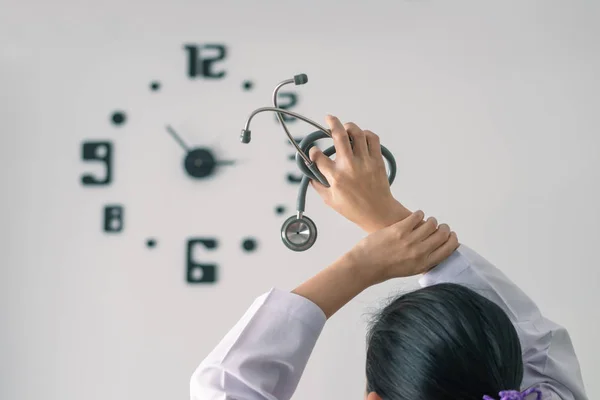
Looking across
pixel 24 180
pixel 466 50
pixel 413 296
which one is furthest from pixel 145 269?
pixel 413 296

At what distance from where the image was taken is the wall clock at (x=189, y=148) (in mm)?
1629

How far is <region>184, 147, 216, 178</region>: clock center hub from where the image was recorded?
163 cm

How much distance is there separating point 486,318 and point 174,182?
1.18 m

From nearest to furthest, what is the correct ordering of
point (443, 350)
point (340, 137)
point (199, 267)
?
point (443, 350) < point (340, 137) < point (199, 267)

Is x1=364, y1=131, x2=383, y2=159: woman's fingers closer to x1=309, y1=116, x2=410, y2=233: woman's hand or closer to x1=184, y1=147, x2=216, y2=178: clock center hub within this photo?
x1=309, y1=116, x2=410, y2=233: woman's hand

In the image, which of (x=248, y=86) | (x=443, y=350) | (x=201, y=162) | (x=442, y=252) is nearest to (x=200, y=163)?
(x=201, y=162)

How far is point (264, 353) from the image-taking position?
0.59 m

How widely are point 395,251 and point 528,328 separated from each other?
181 mm

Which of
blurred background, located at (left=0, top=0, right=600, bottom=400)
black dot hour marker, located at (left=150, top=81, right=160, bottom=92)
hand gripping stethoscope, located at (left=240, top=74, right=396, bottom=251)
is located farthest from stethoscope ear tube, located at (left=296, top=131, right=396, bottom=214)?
black dot hour marker, located at (left=150, top=81, right=160, bottom=92)

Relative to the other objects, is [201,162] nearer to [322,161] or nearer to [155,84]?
[155,84]

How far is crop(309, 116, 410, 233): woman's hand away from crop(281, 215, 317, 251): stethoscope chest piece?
69 mm

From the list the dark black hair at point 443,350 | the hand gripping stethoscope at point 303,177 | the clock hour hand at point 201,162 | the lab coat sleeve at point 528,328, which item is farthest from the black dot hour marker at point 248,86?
the dark black hair at point 443,350

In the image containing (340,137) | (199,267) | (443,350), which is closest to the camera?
(443,350)

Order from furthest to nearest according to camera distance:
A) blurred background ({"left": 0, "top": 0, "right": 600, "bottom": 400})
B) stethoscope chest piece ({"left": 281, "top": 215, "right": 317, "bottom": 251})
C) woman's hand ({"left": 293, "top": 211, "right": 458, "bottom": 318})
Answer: blurred background ({"left": 0, "top": 0, "right": 600, "bottom": 400}) → stethoscope chest piece ({"left": 281, "top": 215, "right": 317, "bottom": 251}) → woman's hand ({"left": 293, "top": 211, "right": 458, "bottom": 318})
